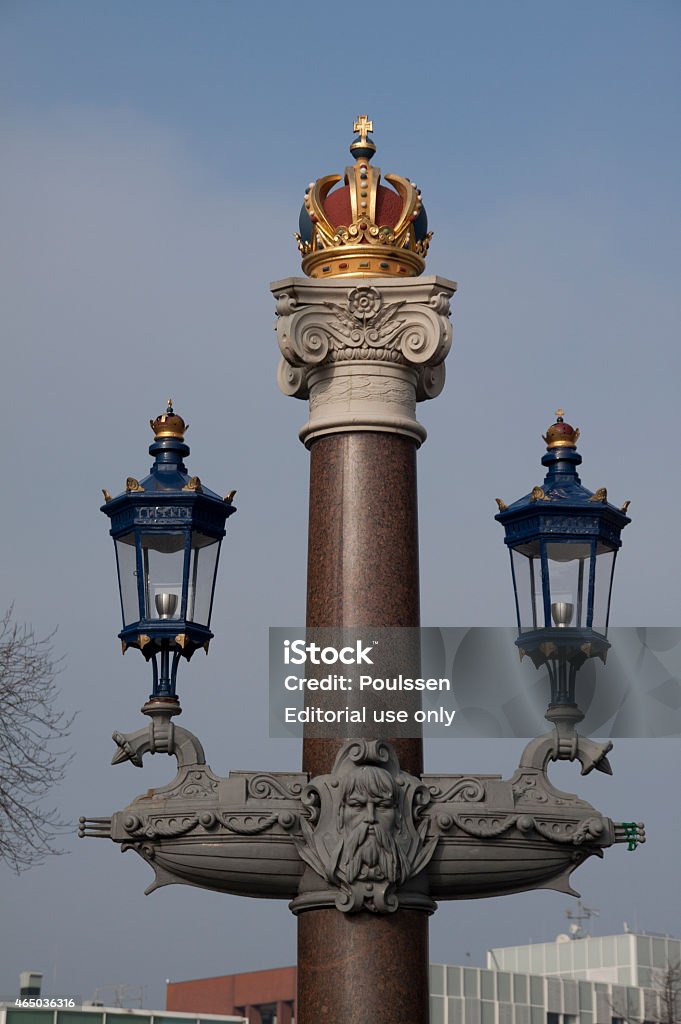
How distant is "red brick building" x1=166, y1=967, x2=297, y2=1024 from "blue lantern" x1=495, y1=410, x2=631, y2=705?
73.8 m

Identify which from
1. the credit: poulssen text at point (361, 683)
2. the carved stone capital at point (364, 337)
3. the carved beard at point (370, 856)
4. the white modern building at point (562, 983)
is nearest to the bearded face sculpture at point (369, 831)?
the carved beard at point (370, 856)

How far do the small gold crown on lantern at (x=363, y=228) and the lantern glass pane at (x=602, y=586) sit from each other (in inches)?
88.5

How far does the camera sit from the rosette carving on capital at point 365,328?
512 inches

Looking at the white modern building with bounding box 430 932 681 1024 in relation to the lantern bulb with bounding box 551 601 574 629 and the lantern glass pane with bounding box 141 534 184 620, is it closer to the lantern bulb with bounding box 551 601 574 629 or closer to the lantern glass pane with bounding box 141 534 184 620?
the lantern bulb with bounding box 551 601 574 629

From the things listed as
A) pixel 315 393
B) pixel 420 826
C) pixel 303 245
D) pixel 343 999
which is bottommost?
pixel 343 999

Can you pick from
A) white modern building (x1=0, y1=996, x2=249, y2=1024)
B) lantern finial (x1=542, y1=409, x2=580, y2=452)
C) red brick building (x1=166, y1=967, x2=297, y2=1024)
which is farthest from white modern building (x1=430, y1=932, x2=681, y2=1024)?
lantern finial (x1=542, y1=409, x2=580, y2=452)

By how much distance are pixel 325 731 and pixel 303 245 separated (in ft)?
10.9

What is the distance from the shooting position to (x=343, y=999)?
1214cm

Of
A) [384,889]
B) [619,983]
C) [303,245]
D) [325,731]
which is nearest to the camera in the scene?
[384,889]

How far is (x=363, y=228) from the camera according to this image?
13.5 meters

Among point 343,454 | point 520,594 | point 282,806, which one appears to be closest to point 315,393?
point 343,454

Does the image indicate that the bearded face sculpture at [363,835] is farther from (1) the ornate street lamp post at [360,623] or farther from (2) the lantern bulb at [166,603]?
(2) the lantern bulb at [166,603]

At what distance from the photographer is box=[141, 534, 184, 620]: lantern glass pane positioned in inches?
505

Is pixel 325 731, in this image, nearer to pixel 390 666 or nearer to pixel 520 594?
pixel 390 666
